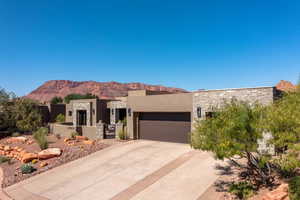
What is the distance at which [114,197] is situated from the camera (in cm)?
883

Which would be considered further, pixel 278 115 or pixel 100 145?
pixel 100 145

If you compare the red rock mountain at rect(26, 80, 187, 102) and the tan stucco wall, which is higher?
the red rock mountain at rect(26, 80, 187, 102)

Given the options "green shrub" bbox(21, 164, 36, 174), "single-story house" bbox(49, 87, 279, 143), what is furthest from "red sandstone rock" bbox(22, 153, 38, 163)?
"single-story house" bbox(49, 87, 279, 143)

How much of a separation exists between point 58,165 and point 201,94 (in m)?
10.7

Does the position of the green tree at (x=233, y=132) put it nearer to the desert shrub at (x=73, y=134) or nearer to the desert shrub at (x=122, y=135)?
the desert shrub at (x=122, y=135)

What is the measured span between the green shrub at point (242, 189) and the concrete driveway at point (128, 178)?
1.13 meters

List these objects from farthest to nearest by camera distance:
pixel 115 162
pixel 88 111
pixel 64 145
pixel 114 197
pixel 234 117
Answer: pixel 88 111
pixel 64 145
pixel 115 162
pixel 114 197
pixel 234 117

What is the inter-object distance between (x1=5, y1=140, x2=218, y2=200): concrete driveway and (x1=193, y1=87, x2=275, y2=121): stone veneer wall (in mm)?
3133

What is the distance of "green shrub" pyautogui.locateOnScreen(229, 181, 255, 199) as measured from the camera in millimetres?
7426

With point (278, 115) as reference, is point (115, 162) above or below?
below

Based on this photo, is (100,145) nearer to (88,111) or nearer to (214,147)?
(88,111)

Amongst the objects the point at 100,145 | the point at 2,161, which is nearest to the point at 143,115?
the point at 100,145

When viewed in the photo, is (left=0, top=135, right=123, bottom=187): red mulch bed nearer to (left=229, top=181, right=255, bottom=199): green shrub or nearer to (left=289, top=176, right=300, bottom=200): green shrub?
(left=229, top=181, right=255, bottom=199): green shrub

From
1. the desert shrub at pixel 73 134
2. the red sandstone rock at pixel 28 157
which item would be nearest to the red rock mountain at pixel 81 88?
the desert shrub at pixel 73 134
